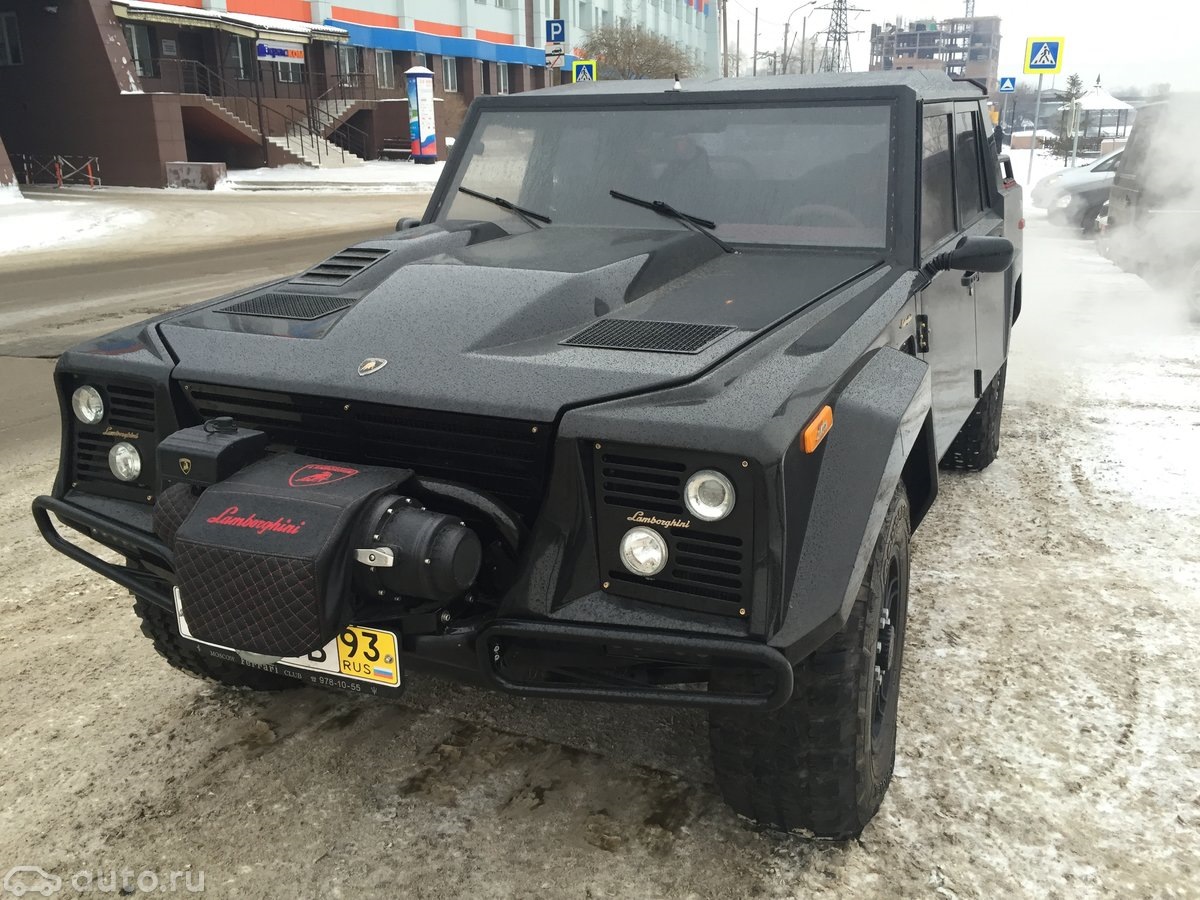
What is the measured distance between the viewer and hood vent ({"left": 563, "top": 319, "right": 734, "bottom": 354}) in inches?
107

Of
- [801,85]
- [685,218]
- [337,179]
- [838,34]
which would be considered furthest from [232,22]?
[838,34]

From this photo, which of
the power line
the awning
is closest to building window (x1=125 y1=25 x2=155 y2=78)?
the awning

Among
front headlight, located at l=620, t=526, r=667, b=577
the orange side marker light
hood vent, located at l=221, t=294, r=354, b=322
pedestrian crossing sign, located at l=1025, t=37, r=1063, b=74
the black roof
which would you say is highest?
pedestrian crossing sign, located at l=1025, t=37, r=1063, b=74

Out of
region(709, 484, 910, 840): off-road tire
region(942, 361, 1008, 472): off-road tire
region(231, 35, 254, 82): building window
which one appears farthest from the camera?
region(231, 35, 254, 82): building window

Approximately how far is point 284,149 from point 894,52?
151 m

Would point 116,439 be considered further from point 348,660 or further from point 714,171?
point 714,171

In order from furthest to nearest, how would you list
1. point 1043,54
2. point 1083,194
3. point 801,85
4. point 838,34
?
point 838,34
point 1043,54
point 1083,194
point 801,85

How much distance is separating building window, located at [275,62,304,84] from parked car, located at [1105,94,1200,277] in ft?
96.8

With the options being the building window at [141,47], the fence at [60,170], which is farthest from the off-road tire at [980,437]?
the building window at [141,47]

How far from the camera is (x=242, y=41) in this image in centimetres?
3347

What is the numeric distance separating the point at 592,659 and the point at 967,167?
3.33 meters

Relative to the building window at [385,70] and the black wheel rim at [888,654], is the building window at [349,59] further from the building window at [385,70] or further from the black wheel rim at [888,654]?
the black wheel rim at [888,654]

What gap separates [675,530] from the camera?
7.63ft

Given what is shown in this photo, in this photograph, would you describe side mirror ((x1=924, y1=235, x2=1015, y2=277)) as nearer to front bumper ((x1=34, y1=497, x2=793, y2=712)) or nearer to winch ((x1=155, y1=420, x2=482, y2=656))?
front bumper ((x1=34, y1=497, x2=793, y2=712))
